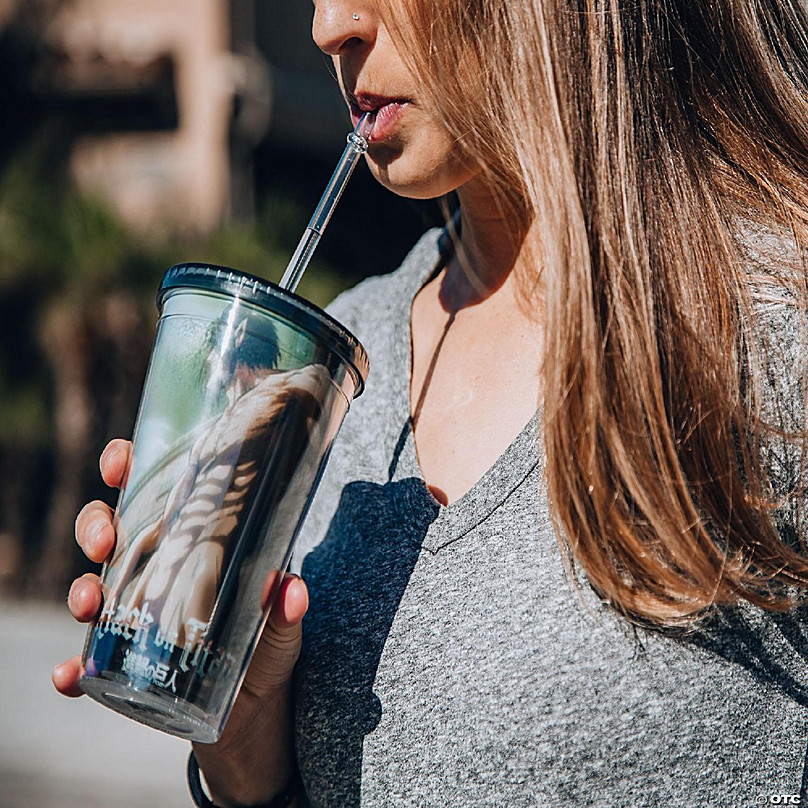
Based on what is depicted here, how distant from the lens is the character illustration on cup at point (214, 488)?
82cm

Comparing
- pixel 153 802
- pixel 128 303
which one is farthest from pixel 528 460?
pixel 128 303

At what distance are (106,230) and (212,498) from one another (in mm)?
4717

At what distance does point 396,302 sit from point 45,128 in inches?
220

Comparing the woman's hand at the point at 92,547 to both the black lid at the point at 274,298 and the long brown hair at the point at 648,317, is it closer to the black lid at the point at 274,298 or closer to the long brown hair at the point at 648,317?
the black lid at the point at 274,298

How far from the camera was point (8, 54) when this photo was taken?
253 inches

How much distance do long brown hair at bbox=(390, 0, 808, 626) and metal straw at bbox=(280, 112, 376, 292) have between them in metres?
0.13

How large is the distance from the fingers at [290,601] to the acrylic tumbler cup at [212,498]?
0.16ft

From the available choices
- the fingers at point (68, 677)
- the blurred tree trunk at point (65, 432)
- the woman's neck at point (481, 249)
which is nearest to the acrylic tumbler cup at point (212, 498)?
the fingers at point (68, 677)

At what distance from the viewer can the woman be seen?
0.88 meters

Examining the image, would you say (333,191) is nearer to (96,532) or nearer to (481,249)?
(481,249)

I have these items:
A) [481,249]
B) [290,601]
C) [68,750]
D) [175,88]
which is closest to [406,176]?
[481,249]

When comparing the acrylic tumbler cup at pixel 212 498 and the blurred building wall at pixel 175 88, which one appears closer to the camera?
the acrylic tumbler cup at pixel 212 498

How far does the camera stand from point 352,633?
3.41 ft

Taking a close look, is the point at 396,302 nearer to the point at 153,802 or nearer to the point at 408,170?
the point at 408,170
